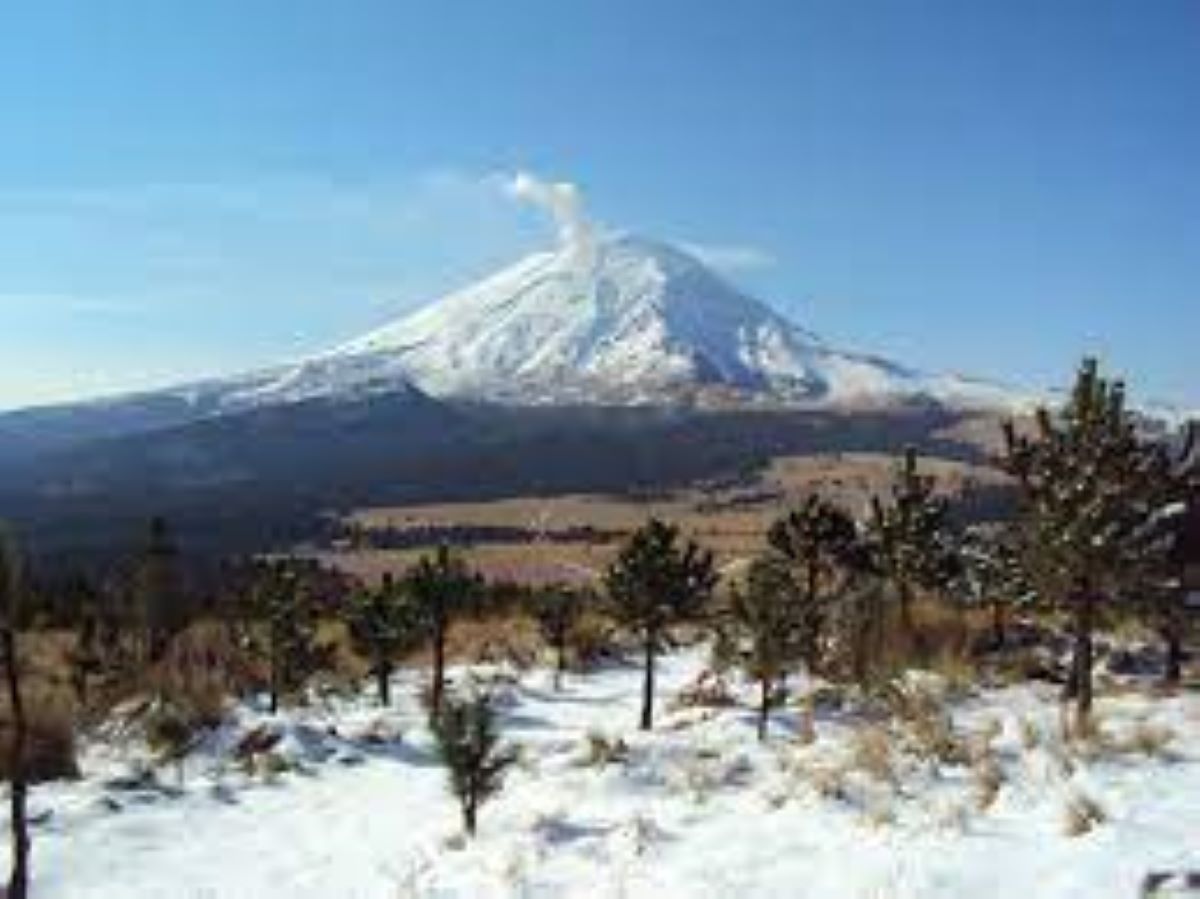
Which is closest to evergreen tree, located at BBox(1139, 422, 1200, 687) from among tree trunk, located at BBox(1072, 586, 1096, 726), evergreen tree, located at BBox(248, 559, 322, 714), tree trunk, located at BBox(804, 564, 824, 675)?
tree trunk, located at BBox(1072, 586, 1096, 726)

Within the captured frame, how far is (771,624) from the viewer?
55.3 meters

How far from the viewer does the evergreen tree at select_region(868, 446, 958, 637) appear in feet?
231

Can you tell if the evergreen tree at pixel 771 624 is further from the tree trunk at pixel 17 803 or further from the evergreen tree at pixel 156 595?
the evergreen tree at pixel 156 595

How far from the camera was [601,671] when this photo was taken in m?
85.2

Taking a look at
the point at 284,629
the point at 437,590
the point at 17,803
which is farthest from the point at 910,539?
the point at 17,803

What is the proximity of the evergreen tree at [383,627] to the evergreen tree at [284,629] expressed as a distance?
91.7 inches

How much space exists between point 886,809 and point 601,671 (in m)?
58.6

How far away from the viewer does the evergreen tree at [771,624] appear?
2135 inches

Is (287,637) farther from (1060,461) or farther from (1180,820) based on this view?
(1180,820)

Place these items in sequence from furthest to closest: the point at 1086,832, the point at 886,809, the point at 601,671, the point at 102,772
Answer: the point at 601,671 < the point at 102,772 < the point at 886,809 < the point at 1086,832

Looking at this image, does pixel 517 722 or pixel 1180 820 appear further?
pixel 517 722

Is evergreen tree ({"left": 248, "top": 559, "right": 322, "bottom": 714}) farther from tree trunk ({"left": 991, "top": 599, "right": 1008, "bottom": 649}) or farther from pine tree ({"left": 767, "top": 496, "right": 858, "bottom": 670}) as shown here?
tree trunk ({"left": 991, "top": 599, "right": 1008, "bottom": 649})

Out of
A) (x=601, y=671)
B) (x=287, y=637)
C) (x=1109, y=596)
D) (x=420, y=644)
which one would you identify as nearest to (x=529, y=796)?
(x=1109, y=596)

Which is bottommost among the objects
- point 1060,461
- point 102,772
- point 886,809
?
point 102,772
